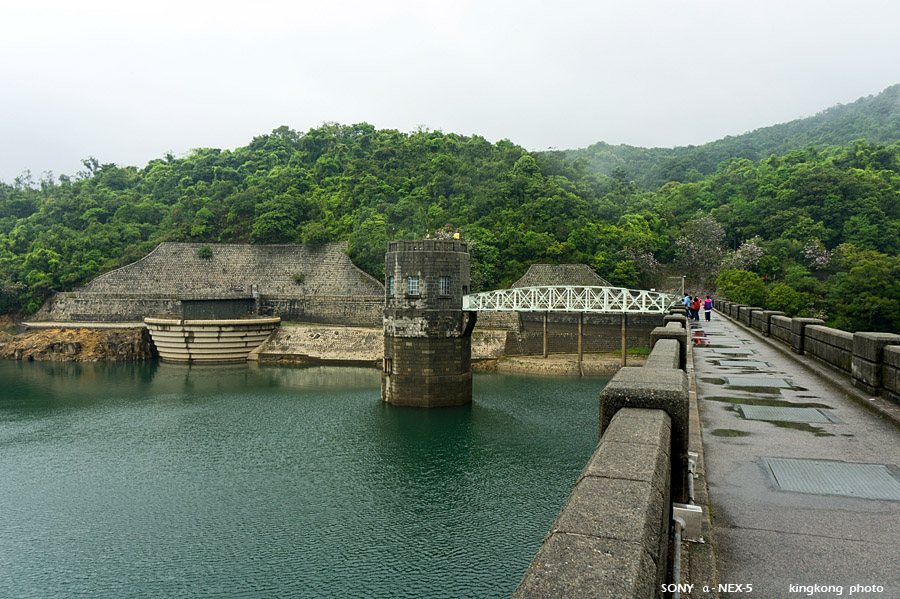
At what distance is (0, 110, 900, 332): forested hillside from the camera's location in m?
58.9

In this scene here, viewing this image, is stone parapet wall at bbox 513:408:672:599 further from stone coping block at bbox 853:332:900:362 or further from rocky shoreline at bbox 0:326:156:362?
rocky shoreline at bbox 0:326:156:362

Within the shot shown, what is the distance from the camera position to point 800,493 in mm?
4980

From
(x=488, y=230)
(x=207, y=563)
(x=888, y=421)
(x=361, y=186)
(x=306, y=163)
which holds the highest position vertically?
(x=306, y=163)

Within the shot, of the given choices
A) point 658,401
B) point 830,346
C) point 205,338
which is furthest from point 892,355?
point 205,338

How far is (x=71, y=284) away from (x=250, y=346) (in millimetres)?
26240

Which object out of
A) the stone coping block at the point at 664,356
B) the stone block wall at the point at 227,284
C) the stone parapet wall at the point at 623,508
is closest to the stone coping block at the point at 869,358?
the stone coping block at the point at 664,356

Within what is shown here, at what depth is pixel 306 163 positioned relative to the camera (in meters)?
92.2

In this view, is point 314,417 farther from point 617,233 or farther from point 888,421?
point 617,233

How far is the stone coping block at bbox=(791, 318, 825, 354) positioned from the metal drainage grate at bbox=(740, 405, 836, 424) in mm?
6494

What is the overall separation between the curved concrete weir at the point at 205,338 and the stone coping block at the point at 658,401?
166 feet

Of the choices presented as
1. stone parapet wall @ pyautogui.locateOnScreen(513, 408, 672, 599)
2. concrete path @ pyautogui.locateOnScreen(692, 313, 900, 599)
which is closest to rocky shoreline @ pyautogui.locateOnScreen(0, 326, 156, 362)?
concrete path @ pyautogui.locateOnScreen(692, 313, 900, 599)

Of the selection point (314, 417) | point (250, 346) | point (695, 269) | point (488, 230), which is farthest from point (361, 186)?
point (314, 417)

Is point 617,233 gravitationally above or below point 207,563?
above

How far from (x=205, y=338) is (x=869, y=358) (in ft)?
168
